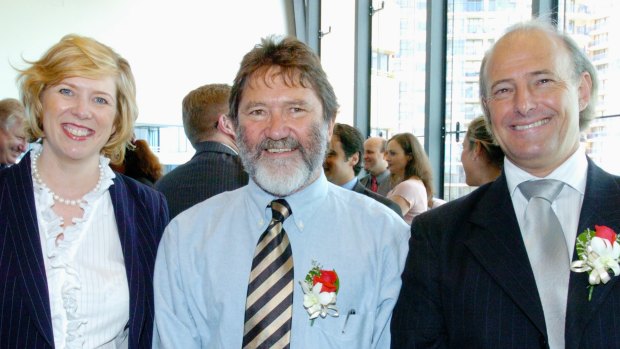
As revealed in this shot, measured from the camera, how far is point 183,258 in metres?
2.07

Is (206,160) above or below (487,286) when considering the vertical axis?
above

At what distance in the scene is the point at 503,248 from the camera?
6.12 feet

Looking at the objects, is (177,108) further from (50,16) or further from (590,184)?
(590,184)

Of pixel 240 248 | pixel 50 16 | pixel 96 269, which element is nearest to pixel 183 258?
pixel 240 248

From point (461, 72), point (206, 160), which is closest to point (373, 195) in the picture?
point (206, 160)

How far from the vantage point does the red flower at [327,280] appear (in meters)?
1.90

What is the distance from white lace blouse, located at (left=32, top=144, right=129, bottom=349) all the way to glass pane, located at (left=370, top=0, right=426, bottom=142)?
5.34m

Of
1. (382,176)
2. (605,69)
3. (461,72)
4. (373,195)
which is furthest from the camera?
(461,72)

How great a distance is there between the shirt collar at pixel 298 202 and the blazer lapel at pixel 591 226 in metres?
0.82

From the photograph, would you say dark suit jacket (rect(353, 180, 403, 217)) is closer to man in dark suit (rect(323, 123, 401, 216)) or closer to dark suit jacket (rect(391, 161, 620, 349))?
man in dark suit (rect(323, 123, 401, 216))

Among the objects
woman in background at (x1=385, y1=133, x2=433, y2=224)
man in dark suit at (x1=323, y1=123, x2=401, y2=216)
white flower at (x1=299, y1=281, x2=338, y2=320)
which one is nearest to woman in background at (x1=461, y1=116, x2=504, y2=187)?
man in dark suit at (x1=323, y1=123, x2=401, y2=216)

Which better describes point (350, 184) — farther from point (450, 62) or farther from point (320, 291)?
point (450, 62)

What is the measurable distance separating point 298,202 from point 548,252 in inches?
31.5

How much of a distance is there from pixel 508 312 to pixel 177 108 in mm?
7748
